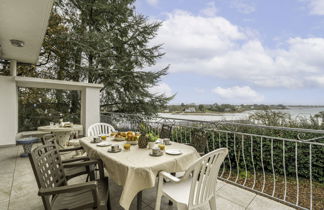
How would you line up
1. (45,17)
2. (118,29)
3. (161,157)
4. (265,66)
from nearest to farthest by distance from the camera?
1. (161,157)
2. (45,17)
3. (118,29)
4. (265,66)

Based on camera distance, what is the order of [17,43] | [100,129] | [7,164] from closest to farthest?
[7,164], [17,43], [100,129]

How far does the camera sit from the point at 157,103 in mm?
9531

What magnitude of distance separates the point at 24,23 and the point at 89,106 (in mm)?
3232

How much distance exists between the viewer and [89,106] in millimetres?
5824

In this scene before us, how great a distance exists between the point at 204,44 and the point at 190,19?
1667 millimetres

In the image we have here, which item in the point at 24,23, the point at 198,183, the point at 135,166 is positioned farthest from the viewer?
the point at 24,23

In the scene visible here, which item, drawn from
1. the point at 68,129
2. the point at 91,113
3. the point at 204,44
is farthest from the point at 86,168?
the point at 204,44

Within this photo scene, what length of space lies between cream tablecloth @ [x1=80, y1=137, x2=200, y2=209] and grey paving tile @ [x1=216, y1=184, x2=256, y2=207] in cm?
86

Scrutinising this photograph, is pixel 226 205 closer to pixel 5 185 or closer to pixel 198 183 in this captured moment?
pixel 198 183

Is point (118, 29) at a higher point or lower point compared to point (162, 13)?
A: lower

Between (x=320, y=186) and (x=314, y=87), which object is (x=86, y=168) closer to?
(x=320, y=186)

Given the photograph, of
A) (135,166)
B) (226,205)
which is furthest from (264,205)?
(135,166)

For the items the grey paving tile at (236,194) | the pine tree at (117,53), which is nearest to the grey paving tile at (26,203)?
the grey paving tile at (236,194)

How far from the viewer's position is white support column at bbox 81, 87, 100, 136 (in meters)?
5.79
